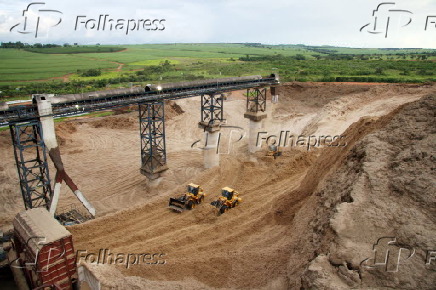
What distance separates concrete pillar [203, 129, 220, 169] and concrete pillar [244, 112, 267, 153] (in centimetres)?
605

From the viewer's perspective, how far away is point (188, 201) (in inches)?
856

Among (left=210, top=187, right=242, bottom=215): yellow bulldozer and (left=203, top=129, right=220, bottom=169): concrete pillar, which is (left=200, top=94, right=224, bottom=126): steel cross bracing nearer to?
(left=203, top=129, right=220, bottom=169): concrete pillar

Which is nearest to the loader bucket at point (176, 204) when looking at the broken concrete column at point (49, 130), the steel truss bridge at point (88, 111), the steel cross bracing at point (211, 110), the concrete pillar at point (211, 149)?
the steel truss bridge at point (88, 111)

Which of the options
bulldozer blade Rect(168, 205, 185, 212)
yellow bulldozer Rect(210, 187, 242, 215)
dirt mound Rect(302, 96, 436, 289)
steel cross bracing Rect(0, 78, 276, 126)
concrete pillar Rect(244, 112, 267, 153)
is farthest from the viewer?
concrete pillar Rect(244, 112, 267, 153)

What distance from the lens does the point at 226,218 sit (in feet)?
65.0

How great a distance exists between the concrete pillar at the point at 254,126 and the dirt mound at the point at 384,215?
22.5 metres

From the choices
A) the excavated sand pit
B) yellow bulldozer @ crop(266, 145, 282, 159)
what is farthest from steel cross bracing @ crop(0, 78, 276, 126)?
yellow bulldozer @ crop(266, 145, 282, 159)

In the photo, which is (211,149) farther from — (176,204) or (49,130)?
(49,130)

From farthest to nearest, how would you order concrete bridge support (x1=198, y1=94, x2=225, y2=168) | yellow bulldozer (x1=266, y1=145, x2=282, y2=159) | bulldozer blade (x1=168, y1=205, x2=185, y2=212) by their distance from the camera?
yellow bulldozer (x1=266, y1=145, x2=282, y2=159)
concrete bridge support (x1=198, y1=94, x2=225, y2=168)
bulldozer blade (x1=168, y1=205, x2=185, y2=212)

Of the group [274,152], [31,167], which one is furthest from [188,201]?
[274,152]

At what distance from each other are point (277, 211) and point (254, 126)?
19784mm

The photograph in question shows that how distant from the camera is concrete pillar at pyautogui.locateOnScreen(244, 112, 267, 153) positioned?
116ft

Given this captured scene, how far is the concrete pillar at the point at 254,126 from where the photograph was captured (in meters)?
35.3

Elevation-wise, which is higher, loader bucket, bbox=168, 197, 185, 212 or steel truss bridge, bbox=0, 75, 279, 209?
steel truss bridge, bbox=0, 75, 279, 209
